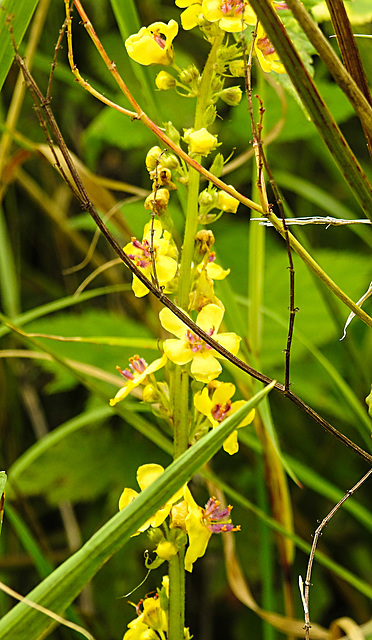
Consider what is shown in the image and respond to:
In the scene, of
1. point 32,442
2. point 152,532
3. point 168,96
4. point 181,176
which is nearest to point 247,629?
point 32,442

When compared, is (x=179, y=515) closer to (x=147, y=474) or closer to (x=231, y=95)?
(x=147, y=474)

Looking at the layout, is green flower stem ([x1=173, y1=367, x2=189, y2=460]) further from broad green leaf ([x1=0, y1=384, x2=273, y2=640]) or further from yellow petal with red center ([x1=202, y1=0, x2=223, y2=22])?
yellow petal with red center ([x1=202, y1=0, x2=223, y2=22])

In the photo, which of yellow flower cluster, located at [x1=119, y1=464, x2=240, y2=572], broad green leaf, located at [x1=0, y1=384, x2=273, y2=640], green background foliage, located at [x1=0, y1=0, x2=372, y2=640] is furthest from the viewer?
green background foliage, located at [x1=0, y1=0, x2=372, y2=640]

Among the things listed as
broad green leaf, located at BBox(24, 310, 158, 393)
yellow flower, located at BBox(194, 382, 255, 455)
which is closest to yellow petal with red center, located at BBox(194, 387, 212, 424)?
yellow flower, located at BBox(194, 382, 255, 455)

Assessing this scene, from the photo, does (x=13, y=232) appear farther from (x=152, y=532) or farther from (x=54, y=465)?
(x=152, y=532)

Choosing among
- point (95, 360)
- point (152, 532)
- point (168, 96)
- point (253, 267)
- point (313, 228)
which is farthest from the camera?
point (313, 228)

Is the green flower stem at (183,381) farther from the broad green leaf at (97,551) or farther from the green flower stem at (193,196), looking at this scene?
the broad green leaf at (97,551)
